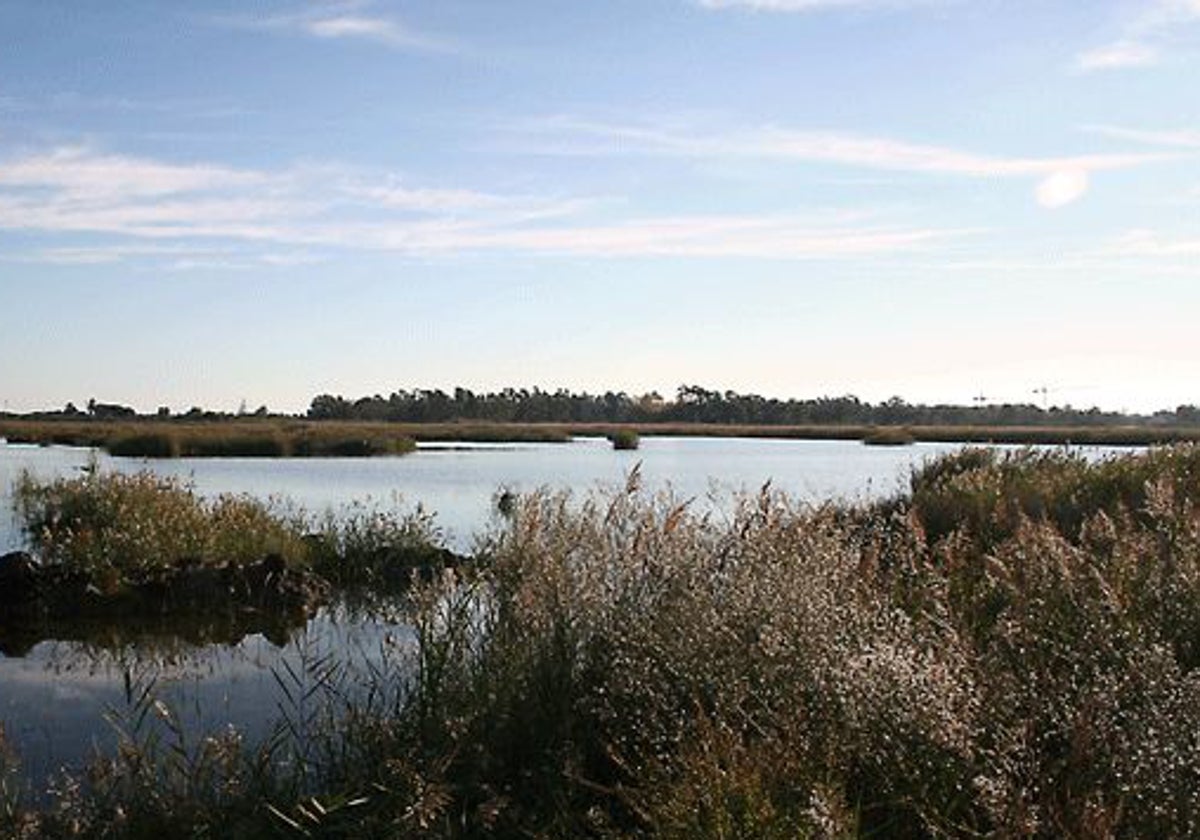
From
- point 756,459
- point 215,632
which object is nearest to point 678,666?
point 215,632

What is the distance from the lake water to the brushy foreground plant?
100cm

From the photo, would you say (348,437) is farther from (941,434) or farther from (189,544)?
(189,544)

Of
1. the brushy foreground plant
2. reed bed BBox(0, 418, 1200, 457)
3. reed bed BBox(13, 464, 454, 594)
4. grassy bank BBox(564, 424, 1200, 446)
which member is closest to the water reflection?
the brushy foreground plant

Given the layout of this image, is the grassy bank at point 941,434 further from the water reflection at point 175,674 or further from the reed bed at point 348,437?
the water reflection at point 175,674

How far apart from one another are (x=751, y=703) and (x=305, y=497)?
2531 centimetres

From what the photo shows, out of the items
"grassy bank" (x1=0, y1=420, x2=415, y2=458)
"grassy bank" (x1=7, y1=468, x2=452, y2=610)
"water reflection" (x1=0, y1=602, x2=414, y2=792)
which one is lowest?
"water reflection" (x1=0, y1=602, x2=414, y2=792)

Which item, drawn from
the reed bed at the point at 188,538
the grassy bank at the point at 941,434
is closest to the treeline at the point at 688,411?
the grassy bank at the point at 941,434

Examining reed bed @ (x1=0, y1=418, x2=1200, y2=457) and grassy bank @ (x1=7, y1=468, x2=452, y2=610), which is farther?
reed bed @ (x1=0, y1=418, x2=1200, y2=457)

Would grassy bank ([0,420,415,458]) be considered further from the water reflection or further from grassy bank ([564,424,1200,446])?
the water reflection

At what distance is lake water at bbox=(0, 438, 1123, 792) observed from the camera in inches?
420

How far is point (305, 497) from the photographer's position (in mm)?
31000

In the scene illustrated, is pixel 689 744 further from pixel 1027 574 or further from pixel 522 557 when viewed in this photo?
pixel 522 557

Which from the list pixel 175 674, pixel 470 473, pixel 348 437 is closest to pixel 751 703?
pixel 175 674

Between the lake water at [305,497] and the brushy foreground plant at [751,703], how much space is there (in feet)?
3.30
